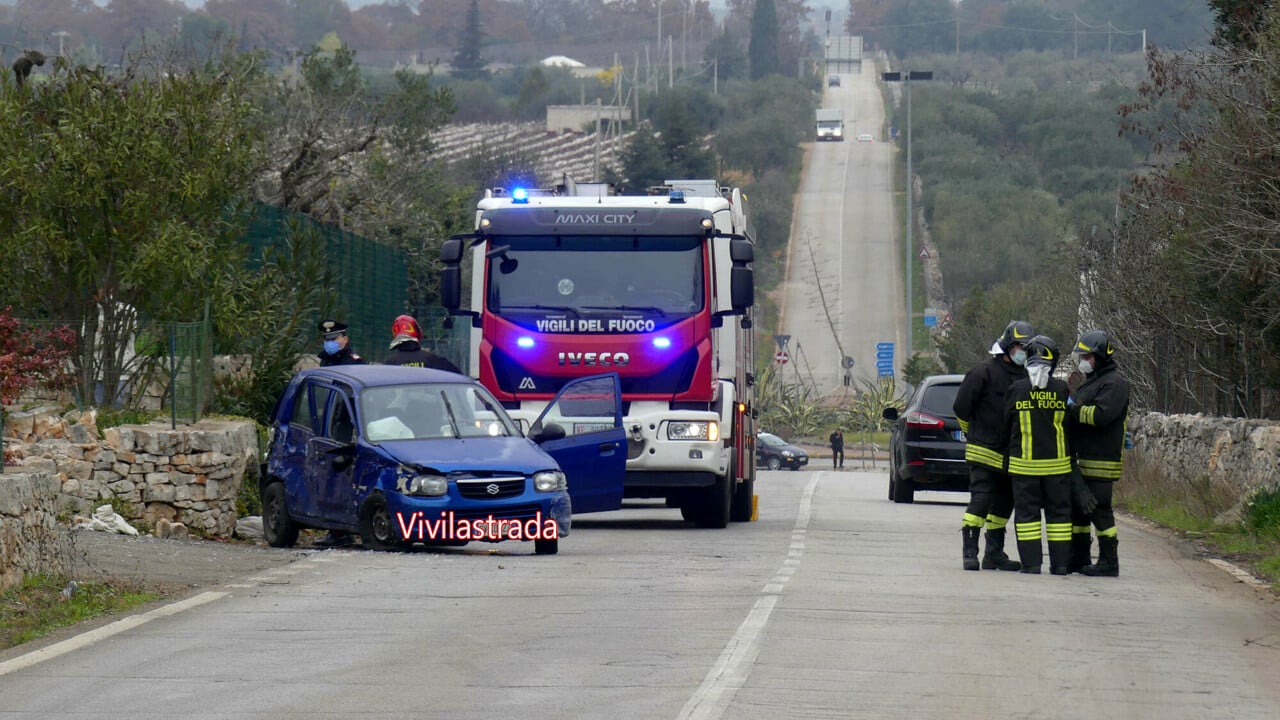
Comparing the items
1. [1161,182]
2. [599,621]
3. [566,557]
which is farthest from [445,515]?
[1161,182]

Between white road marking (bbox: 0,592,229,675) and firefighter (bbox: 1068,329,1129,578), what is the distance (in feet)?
20.9

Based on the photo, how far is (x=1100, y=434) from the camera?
14805 millimetres

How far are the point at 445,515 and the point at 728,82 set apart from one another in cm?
16291

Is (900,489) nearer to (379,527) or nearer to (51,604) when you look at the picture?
(379,527)

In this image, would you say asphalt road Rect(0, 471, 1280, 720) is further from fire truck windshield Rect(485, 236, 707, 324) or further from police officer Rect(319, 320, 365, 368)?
fire truck windshield Rect(485, 236, 707, 324)

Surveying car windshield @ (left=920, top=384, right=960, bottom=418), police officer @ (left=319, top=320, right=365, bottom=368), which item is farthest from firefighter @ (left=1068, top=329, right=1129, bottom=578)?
car windshield @ (left=920, top=384, right=960, bottom=418)

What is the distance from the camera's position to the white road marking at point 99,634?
32.7 feet

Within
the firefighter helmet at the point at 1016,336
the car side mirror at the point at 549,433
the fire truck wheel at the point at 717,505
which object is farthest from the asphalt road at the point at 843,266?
the firefighter helmet at the point at 1016,336

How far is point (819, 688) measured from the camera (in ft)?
29.8

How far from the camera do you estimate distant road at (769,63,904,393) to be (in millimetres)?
79438

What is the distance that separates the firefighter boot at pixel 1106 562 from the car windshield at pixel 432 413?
4.94 m

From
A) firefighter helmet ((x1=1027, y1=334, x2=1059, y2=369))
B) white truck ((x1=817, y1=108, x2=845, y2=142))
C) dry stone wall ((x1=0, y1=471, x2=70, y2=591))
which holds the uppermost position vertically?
white truck ((x1=817, y1=108, x2=845, y2=142))

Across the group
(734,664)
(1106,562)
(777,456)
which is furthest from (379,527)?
(777,456)

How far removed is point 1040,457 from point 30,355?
9.19 metres
